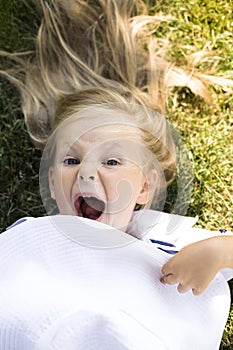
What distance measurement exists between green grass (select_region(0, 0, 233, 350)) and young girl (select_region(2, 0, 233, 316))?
0.04m

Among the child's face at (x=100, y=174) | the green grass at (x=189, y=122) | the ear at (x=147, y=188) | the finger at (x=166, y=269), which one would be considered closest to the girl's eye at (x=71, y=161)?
the child's face at (x=100, y=174)

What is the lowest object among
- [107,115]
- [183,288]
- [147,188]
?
[183,288]

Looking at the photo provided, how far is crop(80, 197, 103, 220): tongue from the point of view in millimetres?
1333

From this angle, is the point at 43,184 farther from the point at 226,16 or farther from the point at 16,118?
the point at 226,16

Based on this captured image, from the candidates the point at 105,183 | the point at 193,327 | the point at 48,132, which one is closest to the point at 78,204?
the point at 105,183

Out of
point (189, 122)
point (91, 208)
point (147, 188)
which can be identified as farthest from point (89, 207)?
point (189, 122)

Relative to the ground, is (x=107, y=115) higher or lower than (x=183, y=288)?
higher

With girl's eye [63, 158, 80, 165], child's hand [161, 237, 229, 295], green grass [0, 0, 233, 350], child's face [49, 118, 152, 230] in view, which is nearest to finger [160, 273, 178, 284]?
child's hand [161, 237, 229, 295]

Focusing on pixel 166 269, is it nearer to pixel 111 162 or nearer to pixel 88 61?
pixel 111 162

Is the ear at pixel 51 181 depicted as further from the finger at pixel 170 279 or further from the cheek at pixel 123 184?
the finger at pixel 170 279

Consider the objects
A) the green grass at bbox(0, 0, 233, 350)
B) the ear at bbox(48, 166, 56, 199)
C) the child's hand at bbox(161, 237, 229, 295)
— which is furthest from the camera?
the green grass at bbox(0, 0, 233, 350)

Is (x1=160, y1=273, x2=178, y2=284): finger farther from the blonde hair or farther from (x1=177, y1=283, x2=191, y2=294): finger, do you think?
the blonde hair

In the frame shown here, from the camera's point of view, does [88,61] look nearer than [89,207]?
No

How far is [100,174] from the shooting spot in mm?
1297
